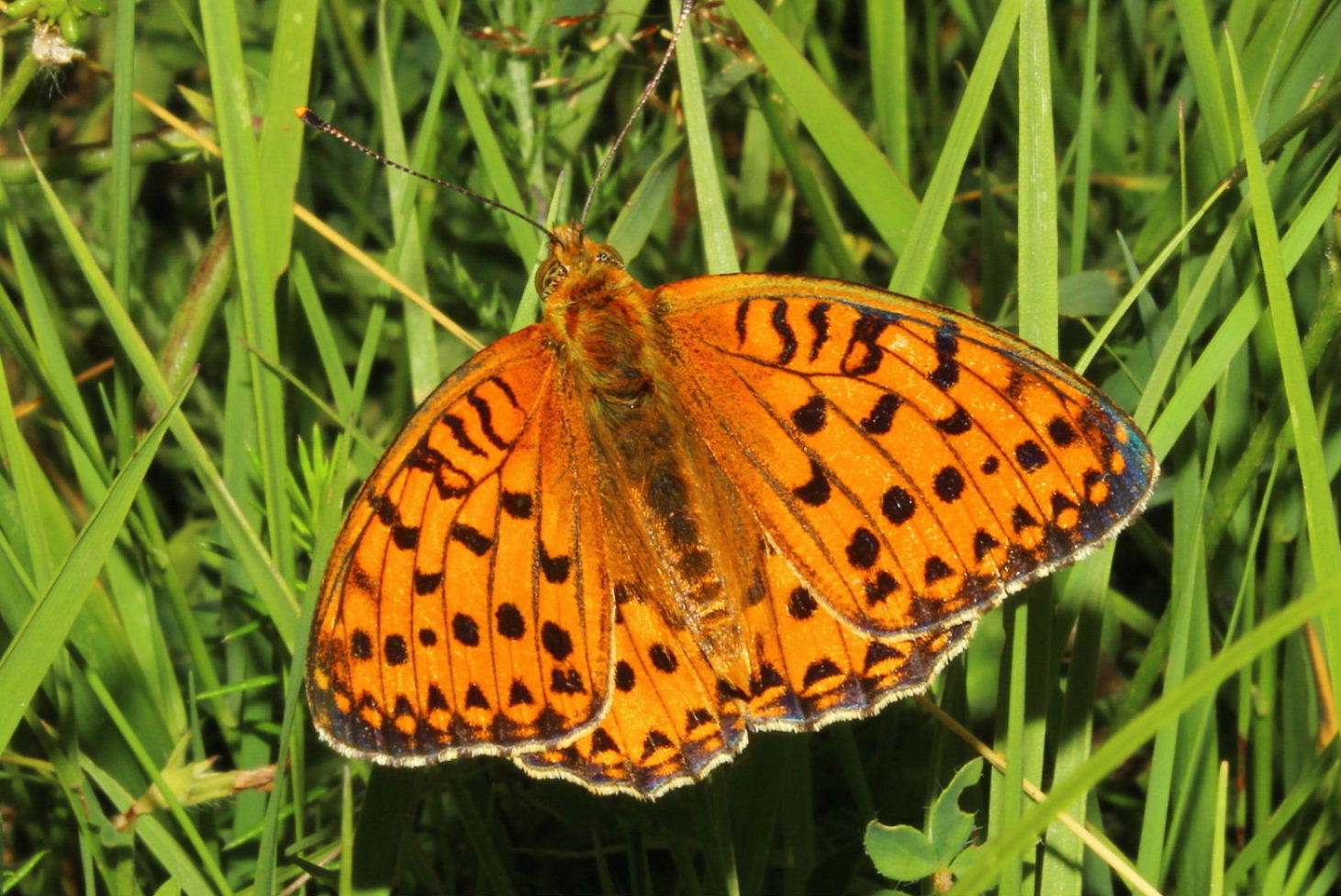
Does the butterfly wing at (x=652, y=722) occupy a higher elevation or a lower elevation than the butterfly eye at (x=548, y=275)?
lower

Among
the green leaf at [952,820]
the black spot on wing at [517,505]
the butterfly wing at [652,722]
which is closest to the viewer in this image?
the green leaf at [952,820]

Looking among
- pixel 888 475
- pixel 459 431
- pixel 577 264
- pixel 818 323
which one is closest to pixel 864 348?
pixel 818 323

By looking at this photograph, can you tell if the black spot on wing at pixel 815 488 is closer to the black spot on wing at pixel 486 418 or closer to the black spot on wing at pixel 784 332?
the black spot on wing at pixel 784 332

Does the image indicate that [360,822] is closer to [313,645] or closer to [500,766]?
[313,645]

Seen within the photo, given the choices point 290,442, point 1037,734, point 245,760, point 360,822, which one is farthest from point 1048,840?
point 290,442

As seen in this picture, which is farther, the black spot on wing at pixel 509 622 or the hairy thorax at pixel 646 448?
the hairy thorax at pixel 646 448

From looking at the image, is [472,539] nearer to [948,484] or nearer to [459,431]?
[459,431]

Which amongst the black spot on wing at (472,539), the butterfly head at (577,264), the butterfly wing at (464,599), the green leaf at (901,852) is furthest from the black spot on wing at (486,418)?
the green leaf at (901,852)
